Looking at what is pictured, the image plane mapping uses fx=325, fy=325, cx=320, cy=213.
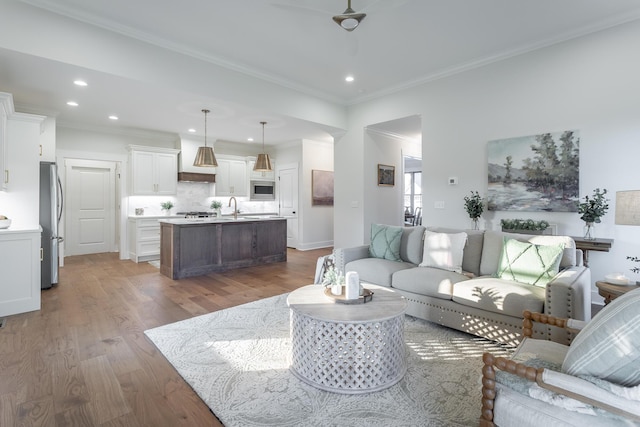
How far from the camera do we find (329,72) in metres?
4.81

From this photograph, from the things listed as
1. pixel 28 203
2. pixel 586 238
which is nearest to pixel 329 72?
pixel 586 238

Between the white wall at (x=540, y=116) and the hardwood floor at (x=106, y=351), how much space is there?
276cm

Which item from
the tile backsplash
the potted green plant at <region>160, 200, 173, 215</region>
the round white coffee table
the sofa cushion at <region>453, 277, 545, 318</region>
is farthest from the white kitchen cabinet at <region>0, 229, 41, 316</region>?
the sofa cushion at <region>453, 277, 545, 318</region>

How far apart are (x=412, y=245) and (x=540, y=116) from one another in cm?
233

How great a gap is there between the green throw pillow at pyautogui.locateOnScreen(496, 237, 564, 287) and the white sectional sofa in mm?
28

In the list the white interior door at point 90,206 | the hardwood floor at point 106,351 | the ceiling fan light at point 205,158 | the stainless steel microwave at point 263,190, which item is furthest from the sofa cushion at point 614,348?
the white interior door at point 90,206

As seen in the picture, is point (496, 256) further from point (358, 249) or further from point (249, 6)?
point (249, 6)

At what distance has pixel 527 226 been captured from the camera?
3.83m

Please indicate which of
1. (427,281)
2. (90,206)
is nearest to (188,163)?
(90,206)

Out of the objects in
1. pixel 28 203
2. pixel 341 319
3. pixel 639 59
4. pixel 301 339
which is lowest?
pixel 301 339

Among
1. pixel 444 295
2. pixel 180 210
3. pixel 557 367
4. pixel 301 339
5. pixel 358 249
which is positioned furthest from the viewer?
pixel 180 210

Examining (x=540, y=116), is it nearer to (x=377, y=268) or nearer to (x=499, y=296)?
(x=499, y=296)

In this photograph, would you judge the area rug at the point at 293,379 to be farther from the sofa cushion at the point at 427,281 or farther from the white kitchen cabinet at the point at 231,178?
the white kitchen cabinet at the point at 231,178

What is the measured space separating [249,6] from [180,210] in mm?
5385
